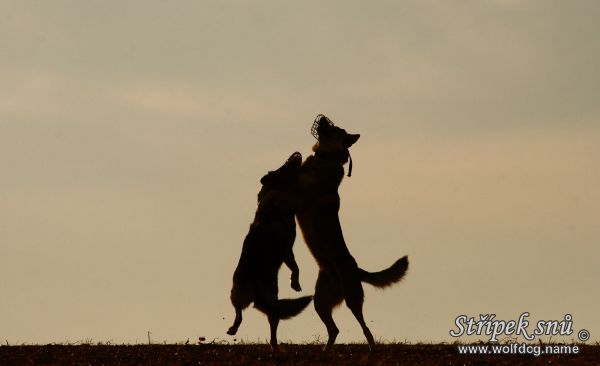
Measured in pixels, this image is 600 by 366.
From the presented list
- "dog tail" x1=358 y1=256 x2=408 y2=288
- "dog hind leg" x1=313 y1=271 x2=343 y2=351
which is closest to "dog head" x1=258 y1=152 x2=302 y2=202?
"dog hind leg" x1=313 y1=271 x2=343 y2=351

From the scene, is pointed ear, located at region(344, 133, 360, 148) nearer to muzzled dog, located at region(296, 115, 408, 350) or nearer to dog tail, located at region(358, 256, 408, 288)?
muzzled dog, located at region(296, 115, 408, 350)

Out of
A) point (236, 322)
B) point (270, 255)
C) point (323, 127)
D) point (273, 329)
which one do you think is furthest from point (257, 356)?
point (323, 127)

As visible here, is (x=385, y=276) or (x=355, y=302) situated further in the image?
(x=385, y=276)

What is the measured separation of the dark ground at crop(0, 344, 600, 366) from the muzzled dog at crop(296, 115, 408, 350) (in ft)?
2.00

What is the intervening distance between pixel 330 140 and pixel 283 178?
3.42ft

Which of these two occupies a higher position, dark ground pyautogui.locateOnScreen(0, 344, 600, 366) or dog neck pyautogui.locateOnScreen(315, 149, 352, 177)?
dog neck pyautogui.locateOnScreen(315, 149, 352, 177)

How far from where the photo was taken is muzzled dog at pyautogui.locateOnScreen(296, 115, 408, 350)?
14.5 meters

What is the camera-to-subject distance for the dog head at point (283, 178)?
14820 mm

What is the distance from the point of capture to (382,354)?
13.5 meters

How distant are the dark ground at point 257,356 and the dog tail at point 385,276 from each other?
84cm

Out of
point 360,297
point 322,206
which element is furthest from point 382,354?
point 322,206

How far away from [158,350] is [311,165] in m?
3.24

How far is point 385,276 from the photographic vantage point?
48.8 feet

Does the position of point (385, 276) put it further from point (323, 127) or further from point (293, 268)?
point (323, 127)
